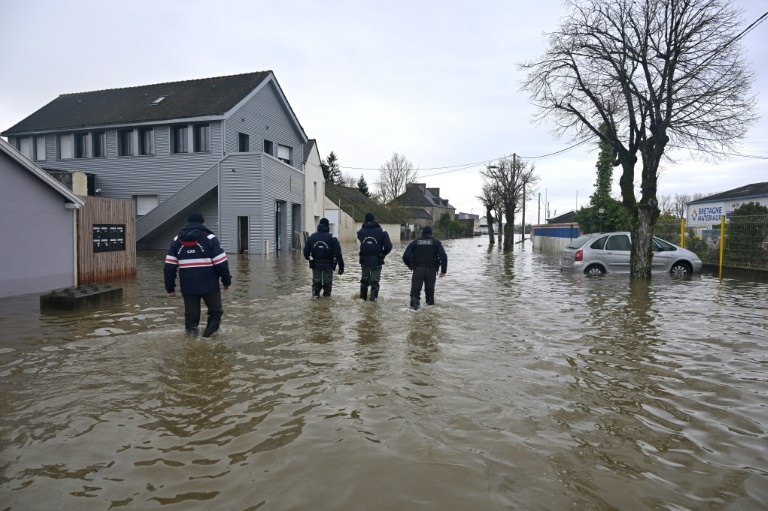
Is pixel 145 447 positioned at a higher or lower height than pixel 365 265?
lower

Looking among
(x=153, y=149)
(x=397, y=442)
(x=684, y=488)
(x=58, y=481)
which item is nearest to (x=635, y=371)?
(x=684, y=488)

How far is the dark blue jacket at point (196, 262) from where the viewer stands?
23.2 ft

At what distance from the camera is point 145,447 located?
12.8ft

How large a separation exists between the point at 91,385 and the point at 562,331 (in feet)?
20.8

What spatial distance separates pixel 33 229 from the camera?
11352mm

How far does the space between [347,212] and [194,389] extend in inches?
1746

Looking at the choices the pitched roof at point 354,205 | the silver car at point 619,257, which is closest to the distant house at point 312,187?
the pitched roof at point 354,205

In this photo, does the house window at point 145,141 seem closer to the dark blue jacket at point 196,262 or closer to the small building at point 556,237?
the small building at point 556,237

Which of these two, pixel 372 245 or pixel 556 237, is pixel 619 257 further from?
pixel 556 237

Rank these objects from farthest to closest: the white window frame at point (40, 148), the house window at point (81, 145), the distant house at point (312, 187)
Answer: the distant house at point (312, 187) → the white window frame at point (40, 148) → the house window at point (81, 145)

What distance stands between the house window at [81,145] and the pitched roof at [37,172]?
20322 mm

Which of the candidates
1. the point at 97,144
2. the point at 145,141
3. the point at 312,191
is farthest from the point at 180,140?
the point at 312,191

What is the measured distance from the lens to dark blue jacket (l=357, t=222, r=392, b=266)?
10.7 metres

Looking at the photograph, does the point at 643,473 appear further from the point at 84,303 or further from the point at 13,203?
the point at 13,203
